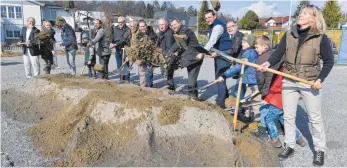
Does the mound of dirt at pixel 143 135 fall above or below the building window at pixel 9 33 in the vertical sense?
below

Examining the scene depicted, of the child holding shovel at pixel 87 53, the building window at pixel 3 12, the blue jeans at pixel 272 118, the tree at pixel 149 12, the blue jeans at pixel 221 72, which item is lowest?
the blue jeans at pixel 272 118

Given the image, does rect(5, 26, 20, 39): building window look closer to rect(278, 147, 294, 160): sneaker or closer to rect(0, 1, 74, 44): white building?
rect(0, 1, 74, 44): white building

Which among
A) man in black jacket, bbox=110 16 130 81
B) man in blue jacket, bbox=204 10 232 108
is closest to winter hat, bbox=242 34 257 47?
man in blue jacket, bbox=204 10 232 108

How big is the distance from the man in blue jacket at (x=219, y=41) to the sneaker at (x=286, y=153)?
1.80 meters

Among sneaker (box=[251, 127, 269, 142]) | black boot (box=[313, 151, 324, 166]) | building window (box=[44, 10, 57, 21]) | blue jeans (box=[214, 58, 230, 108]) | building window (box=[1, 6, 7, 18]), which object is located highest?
building window (box=[44, 10, 57, 21])

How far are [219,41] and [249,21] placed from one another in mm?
45084

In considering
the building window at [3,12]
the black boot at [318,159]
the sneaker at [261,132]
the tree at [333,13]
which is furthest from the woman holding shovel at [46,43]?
the building window at [3,12]

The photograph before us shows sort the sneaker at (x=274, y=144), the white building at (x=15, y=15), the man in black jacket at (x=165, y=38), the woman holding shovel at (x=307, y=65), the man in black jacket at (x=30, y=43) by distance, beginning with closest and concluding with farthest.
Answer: the woman holding shovel at (x=307, y=65)
the sneaker at (x=274, y=144)
the man in black jacket at (x=165, y=38)
the man in black jacket at (x=30, y=43)
the white building at (x=15, y=15)

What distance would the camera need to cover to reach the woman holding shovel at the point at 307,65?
3.20 m

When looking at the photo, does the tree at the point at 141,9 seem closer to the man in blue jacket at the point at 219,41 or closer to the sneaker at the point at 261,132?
the man in blue jacket at the point at 219,41

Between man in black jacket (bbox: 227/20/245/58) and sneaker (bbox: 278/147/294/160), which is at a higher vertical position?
man in black jacket (bbox: 227/20/245/58)

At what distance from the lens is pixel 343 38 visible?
15.7 metres

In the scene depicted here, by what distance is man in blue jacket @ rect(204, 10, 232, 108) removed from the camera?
4977mm

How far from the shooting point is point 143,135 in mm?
3660
